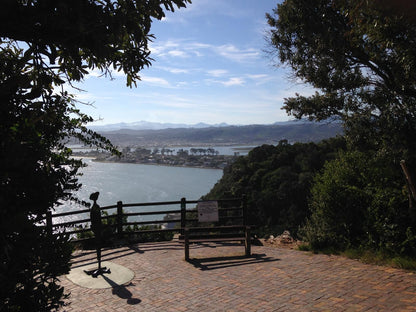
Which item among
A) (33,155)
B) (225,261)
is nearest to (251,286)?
(225,261)

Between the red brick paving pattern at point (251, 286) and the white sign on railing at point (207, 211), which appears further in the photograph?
the white sign on railing at point (207, 211)

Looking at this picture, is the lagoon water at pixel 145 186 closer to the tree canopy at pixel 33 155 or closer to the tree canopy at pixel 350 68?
the tree canopy at pixel 350 68

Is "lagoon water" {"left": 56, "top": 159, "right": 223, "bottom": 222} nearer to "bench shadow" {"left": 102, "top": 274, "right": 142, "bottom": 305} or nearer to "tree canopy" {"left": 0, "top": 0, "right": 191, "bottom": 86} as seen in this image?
"bench shadow" {"left": 102, "top": 274, "right": 142, "bottom": 305}

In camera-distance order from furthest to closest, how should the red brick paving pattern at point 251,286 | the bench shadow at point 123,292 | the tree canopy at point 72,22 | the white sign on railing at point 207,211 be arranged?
the white sign on railing at point 207,211 < the bench shadow at point 123,292 < the red brick paving pattern at point 251,286 < the tree canopy at point 72,22

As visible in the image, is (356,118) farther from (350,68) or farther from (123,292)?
(123,292)

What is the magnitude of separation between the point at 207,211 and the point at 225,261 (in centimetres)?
173

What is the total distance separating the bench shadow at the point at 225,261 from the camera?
24.9 ft

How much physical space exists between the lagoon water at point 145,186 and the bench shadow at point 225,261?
78.4ft

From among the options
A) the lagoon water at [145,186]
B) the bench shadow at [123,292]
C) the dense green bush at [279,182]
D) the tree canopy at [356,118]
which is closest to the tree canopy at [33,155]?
the bench shadow at [123,292]

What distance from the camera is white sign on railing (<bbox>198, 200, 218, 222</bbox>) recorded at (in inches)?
366

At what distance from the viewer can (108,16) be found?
307 centimetres

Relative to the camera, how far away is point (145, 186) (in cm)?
5644

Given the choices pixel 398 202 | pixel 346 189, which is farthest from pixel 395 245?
pixel 346 189

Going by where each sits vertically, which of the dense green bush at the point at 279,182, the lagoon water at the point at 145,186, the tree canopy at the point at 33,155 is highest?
the tree canopy at the point at 33,155
